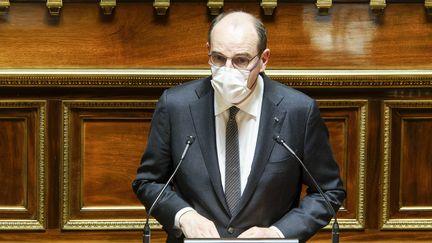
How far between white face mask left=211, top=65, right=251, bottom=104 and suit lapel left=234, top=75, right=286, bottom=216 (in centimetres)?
11

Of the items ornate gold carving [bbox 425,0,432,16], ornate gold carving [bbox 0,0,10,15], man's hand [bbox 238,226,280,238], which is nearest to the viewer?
man's hand [bbox 238,226,280,238]

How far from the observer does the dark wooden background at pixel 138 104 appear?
4430mm

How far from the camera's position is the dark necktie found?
9.74 ft

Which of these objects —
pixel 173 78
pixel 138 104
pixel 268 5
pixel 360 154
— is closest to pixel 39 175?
pixel 138 104

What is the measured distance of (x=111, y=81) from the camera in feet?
14.5

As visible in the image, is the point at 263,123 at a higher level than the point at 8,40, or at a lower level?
higher

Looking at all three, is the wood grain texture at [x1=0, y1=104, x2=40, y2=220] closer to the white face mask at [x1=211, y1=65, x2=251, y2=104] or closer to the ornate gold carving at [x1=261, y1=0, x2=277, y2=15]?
the ornate gold carving at [x1=261, y1=0, x2=277, y2=15]

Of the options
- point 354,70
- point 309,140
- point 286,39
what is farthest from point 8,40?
point 309,140

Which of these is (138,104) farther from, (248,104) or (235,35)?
(235,35)

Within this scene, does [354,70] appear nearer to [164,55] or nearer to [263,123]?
[164,55]

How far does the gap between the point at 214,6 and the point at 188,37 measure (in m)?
0.19

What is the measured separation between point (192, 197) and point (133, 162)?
1.54m

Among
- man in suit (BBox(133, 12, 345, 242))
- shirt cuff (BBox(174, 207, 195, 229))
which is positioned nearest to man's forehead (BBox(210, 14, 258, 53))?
man in suit (BBox(133, 12, 345, 242))

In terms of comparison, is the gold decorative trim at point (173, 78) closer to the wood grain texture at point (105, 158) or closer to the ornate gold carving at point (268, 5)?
the wood grain texture at point (105, 158)
